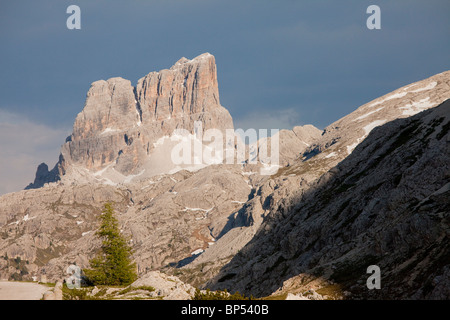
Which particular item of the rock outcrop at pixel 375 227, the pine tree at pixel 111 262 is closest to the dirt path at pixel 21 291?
the pine tree at pixel 111 262

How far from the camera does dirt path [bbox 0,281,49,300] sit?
37.2 metres

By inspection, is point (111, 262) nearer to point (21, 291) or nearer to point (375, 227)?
point (21, 291)

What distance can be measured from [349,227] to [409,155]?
18416 millimetres

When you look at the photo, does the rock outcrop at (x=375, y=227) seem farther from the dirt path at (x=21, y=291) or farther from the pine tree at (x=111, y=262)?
the dirt path at (x=21, y=291)

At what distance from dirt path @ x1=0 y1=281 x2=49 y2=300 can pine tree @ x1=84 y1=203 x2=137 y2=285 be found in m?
11.2

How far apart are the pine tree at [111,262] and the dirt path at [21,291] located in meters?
11.2

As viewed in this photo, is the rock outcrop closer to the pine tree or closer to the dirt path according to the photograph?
the pine tree

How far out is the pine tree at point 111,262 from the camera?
181 ft

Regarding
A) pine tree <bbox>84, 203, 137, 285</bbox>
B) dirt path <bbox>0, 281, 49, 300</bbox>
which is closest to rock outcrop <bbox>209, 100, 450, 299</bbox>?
pine tree <bbox>84, 203, 137, 285</bbox>

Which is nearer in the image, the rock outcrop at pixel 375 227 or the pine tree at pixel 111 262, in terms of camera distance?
the rock outcrop at pixel 375 227

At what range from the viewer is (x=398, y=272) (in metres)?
39.5
